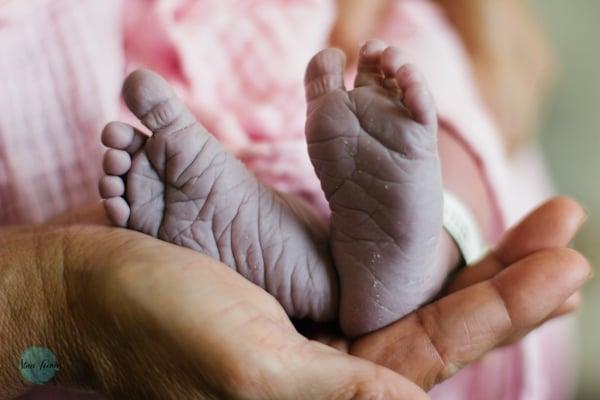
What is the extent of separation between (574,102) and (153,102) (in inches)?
38.0

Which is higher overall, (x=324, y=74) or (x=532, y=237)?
(x=324, y=74)

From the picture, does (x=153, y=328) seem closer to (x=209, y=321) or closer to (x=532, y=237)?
Answer: (x=209, y=321)

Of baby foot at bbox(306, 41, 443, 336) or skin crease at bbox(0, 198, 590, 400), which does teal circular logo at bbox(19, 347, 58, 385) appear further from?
baby foot at bbox(306, 41, 443, 336)

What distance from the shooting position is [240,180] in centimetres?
55

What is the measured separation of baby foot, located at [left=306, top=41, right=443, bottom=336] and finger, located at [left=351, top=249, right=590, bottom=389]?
0.03m

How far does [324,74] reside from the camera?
1.79 ft

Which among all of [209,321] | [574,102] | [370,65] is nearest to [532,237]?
[370,65]

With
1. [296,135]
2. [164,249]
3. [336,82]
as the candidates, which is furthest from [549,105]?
[164,249]

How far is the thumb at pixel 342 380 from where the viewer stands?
1.41 feet

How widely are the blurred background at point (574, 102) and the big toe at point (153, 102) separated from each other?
3.00 ft

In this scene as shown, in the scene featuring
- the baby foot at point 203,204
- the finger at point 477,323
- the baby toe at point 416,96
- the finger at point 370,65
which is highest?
the finger at point 370,65

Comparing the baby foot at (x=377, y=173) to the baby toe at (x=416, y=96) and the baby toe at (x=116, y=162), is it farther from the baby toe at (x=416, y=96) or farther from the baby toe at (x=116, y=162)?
the baby toe at (x=116, y=162)

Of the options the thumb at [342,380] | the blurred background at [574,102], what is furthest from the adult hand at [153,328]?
the blurred background at [574,102]

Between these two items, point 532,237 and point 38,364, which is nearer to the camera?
point 38,364
